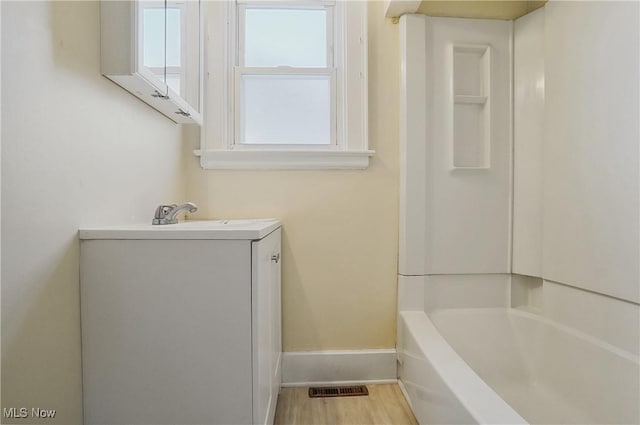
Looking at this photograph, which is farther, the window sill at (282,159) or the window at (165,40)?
the window sill at (282,159)

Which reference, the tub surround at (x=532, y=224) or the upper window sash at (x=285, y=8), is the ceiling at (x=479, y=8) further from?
the upper window sash at (x=285, y=8)

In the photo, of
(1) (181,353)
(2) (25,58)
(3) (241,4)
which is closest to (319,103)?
(3) (241,4)

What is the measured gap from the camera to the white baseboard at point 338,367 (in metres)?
1.67

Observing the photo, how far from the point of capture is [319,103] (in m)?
1.78

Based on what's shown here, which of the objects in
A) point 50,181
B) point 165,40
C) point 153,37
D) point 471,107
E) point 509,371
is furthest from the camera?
point 471,107

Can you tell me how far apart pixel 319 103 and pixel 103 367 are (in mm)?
1470

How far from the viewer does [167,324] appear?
89cm

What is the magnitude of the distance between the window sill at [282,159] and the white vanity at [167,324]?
813 mm

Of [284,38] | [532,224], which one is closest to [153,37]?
→ [284,38]

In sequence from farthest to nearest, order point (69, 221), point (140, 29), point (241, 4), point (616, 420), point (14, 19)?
point (241, 4)
point (616, 420)
point (140, 29)
point (69, 221)
point (14, 19)

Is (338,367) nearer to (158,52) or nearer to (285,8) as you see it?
(158,52)

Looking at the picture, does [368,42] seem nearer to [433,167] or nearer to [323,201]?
[433,167]

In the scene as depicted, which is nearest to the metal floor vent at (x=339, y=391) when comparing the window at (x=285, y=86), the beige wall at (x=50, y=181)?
the beige wall at (x=50, y=181)

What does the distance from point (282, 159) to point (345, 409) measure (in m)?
1.20
